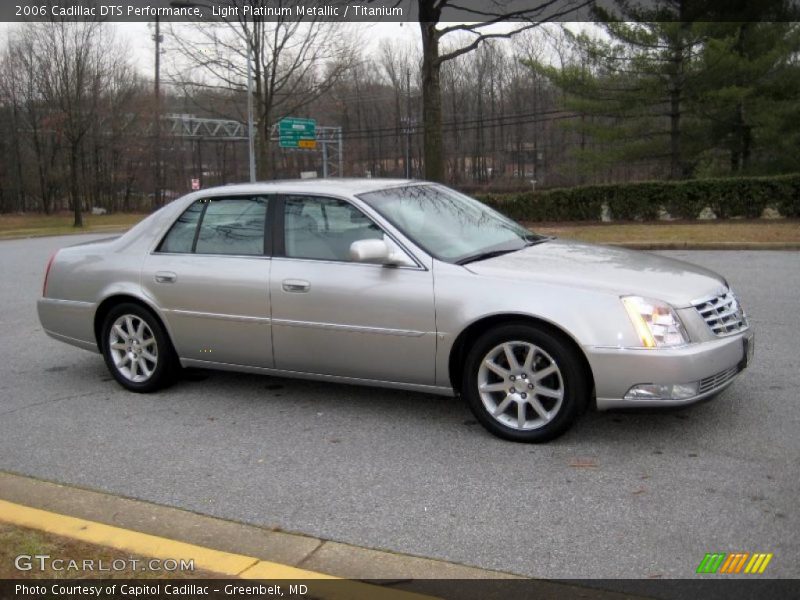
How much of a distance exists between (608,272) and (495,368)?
34.8 inches

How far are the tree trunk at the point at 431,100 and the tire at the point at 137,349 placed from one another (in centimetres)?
1230

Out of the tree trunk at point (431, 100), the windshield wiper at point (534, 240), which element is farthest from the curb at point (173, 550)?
the tree trunk at point (431, 100)

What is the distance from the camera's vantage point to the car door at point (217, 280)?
532 cm

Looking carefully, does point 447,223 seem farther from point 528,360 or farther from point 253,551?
point 253,551

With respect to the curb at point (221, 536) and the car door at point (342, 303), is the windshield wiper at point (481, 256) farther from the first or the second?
the curb at point (221, 536)

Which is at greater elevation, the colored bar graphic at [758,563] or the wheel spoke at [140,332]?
the wheel spoke at [140,332]

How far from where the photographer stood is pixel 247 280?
5.32 m

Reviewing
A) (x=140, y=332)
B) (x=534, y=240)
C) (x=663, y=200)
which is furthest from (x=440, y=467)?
(x=663, y=200)

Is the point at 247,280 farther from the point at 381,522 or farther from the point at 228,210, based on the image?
the point at 381,522

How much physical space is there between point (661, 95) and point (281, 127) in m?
21.7

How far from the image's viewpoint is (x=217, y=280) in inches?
214

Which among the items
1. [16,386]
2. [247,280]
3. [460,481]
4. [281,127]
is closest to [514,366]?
[460,481]

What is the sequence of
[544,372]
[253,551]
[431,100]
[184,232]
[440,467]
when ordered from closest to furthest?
[253,551]
[440,467]
[544,372]
[184,232]
[431,100]

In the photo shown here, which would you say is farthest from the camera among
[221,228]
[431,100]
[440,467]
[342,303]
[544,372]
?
[431,100]
